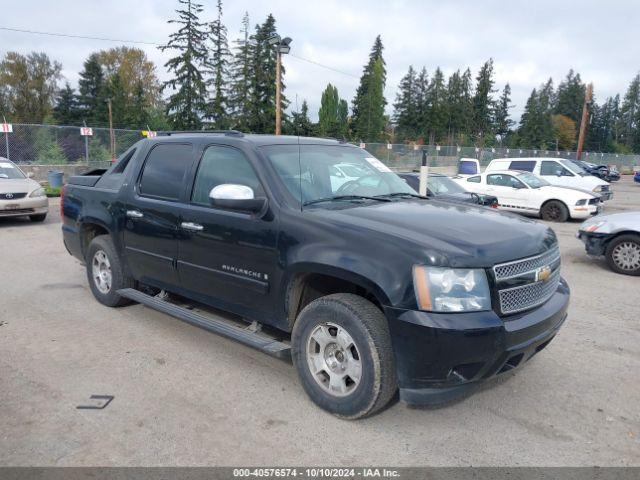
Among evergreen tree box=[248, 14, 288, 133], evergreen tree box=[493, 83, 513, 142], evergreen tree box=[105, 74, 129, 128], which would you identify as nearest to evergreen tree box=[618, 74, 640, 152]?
evergreen tree box=[493, 83, 513, 142]

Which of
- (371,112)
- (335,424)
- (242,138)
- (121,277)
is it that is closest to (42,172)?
(121,277)

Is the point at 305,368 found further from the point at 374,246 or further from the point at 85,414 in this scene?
the point at 85,414

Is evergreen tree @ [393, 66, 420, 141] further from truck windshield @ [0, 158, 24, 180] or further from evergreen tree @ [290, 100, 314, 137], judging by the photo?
truck windshield @ [0, 158, 24, 180]

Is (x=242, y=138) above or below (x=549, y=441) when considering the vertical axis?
above

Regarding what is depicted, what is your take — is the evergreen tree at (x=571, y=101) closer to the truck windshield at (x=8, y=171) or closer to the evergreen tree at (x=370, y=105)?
the evergreen tree at (x=370, y=105)

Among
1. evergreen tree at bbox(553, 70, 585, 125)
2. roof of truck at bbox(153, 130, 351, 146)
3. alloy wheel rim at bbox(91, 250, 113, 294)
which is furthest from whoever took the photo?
evergreen tree at bbox(553, 70, 585, 125)

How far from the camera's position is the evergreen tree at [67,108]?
69688 mm

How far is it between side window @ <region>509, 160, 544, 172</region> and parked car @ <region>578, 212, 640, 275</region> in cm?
983

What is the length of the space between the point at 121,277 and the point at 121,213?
0.68 meters

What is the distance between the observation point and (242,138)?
13.7ft

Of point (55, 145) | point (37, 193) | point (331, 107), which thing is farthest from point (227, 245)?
point (331, 107)

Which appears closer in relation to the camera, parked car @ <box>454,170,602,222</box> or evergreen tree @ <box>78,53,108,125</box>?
Result: parked car @ <box>454,170,602,222</box>

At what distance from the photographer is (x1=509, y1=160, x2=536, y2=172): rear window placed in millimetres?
17672

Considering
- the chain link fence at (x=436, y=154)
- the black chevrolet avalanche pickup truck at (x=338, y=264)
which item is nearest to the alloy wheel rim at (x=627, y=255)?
the black chevrolet avalanche pickup truck at (x=338, y=264)
